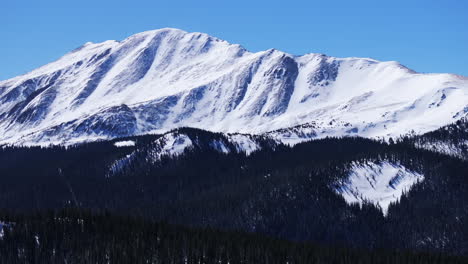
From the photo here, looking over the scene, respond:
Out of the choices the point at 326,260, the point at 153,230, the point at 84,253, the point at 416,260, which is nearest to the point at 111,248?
the point at 84,253

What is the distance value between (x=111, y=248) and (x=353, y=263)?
5688 centimetres

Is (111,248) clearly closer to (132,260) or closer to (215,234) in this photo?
(132,260)

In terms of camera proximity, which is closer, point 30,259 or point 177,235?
point 30,259

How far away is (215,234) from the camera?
186 meters

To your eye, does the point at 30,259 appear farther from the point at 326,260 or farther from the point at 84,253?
the point at 326,260

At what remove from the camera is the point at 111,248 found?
166125 mm

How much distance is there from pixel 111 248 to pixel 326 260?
5045 centimetres

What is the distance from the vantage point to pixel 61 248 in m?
168

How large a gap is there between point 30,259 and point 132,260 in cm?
2487

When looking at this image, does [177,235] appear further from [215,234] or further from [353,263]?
[353,263]

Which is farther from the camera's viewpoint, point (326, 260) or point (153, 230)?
point (153, 230)

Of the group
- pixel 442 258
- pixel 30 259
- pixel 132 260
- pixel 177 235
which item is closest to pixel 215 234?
pixel 177 235

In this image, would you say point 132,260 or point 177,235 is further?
point 177,235

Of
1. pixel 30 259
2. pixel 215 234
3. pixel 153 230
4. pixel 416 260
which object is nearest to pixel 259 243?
pixel 215 234
